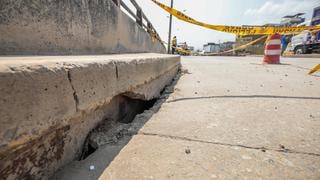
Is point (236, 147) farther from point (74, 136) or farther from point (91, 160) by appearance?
point (74, 136)

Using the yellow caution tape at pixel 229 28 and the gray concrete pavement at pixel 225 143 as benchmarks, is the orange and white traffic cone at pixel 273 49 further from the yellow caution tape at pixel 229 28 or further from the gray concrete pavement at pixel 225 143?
the gray concrete pavement at pixel 225 143

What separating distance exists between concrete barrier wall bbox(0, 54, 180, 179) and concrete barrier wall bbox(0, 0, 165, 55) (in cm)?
51

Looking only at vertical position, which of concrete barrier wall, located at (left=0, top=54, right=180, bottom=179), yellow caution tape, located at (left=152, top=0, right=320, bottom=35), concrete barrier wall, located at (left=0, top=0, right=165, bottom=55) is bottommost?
concrete barrier wall, located at (left=0, top=54, right=180, bottom=179)

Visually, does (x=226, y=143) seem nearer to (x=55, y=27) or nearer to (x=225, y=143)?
(x=225, y=143)

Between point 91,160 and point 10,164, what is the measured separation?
1.48ft

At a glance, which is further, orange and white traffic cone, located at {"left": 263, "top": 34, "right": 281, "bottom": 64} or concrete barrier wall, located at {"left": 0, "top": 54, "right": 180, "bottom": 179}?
orange and white traffic cone, located at {"left": 263, "top": 34, "right": 281, "bottom": 64}

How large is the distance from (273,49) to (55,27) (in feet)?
26.8

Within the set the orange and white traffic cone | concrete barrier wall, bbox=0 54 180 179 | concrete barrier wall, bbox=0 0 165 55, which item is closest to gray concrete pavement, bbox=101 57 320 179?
concrete barrier wall, bbox=0 54 180 179

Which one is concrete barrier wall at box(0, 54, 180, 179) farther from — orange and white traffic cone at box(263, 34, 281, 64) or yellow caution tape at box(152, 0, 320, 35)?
orange and white traffic cone at box(263, 34, 281, 64)

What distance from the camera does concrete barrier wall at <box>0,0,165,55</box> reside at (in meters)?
1.33

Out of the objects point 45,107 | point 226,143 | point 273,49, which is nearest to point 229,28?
point 273,49

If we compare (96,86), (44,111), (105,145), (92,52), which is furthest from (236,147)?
(92,52)

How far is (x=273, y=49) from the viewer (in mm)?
7523

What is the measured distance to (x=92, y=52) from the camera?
7.97 feet
